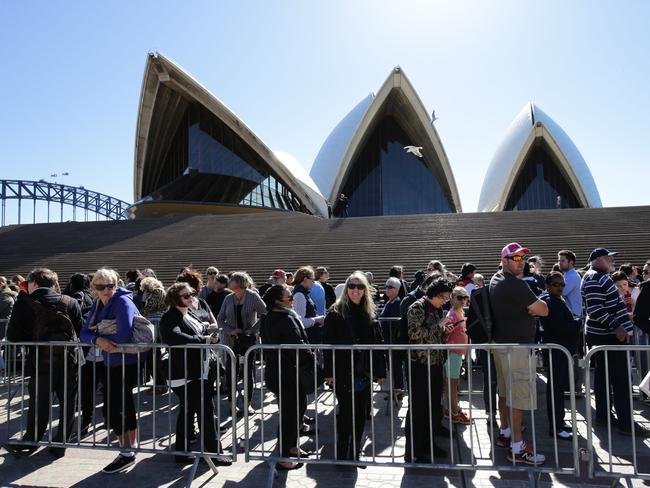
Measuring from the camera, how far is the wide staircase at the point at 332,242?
44.9ft

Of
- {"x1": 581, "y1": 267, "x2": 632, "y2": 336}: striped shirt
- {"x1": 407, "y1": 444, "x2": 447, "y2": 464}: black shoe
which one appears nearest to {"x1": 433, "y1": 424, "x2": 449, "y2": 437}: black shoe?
{"x1": 407, "y1": 444, "x2": 447, "y2": 464}: black shoe

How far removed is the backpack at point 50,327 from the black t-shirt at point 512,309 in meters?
3.38

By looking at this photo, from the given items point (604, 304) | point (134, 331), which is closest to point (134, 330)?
point (134, 331)

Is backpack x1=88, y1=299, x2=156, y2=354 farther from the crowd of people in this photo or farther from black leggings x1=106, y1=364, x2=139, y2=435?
black leggings x1=106, y1=364, x2=139, y2=435

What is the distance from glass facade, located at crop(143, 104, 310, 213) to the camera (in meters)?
32.7

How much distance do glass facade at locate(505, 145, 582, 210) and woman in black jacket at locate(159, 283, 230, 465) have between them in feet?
122

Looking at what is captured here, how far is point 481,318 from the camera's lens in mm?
3766

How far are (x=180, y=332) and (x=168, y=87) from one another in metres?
31.8

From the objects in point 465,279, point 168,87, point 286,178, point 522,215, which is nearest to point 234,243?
point 522,215

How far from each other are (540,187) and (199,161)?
25138mm

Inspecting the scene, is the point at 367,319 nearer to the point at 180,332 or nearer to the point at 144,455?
the point at 180,332

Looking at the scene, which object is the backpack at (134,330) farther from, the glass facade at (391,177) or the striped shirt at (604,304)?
the glass facade at (391,177)

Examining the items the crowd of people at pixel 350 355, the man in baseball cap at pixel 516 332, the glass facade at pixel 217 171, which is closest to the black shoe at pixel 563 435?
the crowd of people at pixel 350 355

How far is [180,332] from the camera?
3.66 m
